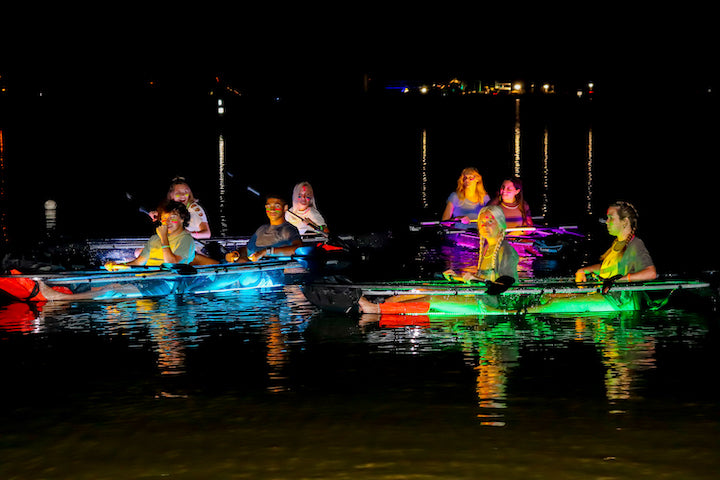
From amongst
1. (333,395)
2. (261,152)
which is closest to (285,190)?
(261,152)

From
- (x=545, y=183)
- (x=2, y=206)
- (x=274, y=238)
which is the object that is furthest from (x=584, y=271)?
(x=545, y=183)

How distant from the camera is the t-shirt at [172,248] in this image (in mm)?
17062

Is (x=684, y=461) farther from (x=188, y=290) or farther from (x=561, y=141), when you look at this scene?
(x=561, y=141)

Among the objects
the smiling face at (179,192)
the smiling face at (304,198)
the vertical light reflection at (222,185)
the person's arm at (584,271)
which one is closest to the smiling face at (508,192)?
the smiling face at (304,198)

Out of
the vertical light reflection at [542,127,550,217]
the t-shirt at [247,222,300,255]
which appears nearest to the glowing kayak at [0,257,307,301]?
the t-shirt at [247,222,300,255]

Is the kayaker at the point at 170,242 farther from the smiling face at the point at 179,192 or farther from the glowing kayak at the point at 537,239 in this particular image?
the glowing kayak at the point at 537,239

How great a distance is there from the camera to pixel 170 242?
1714cm

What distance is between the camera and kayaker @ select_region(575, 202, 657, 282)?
47.4ft

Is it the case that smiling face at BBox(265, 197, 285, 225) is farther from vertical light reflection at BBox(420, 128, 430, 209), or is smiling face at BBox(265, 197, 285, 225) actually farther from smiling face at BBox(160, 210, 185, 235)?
vertical light reflection at BBox(420, 128, 430, 209)

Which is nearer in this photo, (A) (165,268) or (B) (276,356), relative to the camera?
(B) (276,356)

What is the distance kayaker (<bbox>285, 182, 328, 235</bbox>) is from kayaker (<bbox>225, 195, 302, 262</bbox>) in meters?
2.23

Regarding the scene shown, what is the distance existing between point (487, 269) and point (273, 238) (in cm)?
522

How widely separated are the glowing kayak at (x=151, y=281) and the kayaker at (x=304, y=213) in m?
3.37

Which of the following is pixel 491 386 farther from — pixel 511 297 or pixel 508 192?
pixel 508 192
